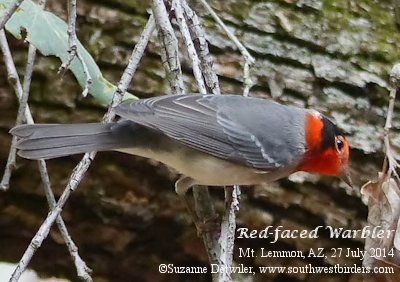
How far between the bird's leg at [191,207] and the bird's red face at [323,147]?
0.38 m

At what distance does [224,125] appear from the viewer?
90.4 inches

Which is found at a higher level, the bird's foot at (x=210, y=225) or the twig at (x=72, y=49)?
the twig at (x=72, y=49)

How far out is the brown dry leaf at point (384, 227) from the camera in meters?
2.12

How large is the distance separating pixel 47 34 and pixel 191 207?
733 millimetres

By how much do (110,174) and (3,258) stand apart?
1.74ft

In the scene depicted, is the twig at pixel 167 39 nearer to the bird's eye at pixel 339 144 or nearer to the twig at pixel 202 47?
the twig at pixel 202 47

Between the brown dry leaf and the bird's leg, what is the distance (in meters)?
0.49

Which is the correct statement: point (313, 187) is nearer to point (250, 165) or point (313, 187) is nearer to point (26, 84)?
point (250, 165)

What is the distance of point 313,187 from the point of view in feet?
8.57

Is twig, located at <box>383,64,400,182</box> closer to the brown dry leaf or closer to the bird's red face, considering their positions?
the brown dry leaf

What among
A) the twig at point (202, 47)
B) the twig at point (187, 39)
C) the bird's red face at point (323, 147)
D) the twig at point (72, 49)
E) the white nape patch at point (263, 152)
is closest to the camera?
the twig at point (72, 49)

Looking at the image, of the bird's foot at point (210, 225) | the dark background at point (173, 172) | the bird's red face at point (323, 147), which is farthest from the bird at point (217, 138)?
the dark background at point (173, 172)

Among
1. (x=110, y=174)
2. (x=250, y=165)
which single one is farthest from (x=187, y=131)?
(x=110, y=174)

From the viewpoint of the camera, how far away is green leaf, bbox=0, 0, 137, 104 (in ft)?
6.64
